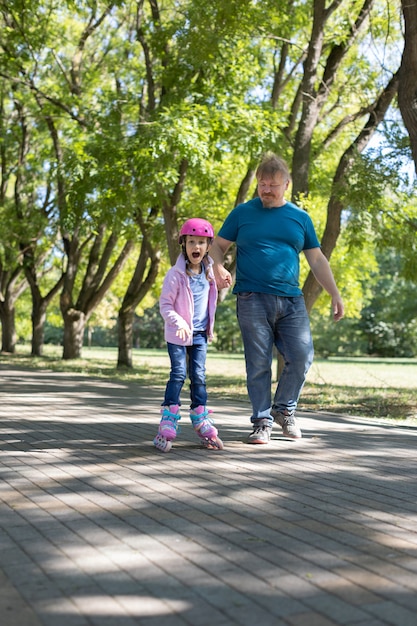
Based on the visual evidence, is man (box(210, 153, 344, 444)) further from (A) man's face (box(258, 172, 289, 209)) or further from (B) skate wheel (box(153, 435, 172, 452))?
(B) skate wheel (box(153, 435, 172, 452))

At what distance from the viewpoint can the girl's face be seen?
289 inches

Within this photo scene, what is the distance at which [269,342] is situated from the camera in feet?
25.6

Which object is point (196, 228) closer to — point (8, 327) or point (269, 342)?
point (269, 342)

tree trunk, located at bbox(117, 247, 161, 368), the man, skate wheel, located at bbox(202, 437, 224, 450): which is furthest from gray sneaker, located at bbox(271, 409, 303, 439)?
tree trunk, located at bbox(117, 247, 161, 368)

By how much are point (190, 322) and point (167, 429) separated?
89 centimetres

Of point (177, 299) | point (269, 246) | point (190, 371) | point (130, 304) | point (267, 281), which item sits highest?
point (130, 304)

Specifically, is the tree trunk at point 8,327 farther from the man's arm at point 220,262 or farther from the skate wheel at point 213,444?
the skate wheel at point 213,444

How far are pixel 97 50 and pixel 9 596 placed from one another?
86.5 feet

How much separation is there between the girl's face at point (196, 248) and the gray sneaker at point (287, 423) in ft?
5.34

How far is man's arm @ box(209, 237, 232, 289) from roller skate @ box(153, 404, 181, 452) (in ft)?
3.72

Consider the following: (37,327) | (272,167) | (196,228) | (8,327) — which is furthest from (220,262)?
(8,327)

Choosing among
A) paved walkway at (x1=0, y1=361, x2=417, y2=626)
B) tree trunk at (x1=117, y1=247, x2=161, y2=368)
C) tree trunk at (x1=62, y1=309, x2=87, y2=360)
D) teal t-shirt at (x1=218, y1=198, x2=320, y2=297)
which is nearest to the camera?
paved walkway at (x1=0, y1=361, x2=417, y2=626)

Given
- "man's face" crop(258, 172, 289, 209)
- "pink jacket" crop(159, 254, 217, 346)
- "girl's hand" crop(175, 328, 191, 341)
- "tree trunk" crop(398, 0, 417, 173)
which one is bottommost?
"girl's hand" crop(175, 328, 191, 341)

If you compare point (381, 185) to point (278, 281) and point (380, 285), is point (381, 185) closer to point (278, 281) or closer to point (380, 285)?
point (278, 281)
